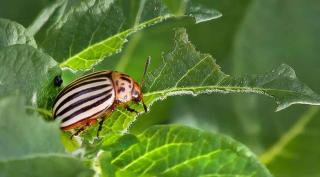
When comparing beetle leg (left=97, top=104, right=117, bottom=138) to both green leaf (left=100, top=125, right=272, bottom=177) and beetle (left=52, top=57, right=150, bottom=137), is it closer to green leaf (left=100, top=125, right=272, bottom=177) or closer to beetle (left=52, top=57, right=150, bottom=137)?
beetle (left=52, top=57, right=150, bottom=137)

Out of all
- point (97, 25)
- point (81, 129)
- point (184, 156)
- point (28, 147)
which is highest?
point (97, 25)

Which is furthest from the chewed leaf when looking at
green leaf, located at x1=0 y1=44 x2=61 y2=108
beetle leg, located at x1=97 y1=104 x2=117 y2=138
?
green leaf, located at x1=0 y1=44 x2=61 y2=108

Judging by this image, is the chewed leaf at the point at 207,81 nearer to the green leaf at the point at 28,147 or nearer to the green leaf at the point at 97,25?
the green leaf at the point at 97,25

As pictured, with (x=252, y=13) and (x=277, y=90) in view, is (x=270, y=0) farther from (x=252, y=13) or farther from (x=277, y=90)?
(x=277, y=90)

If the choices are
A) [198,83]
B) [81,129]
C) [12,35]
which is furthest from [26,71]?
[198,83]

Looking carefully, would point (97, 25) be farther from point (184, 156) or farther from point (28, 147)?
point (28, 147)

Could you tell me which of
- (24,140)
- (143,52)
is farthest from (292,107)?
(24,140)
